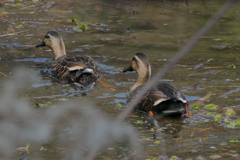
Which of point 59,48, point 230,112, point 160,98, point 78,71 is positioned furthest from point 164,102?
point 59,48

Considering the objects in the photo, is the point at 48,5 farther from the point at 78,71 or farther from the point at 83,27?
the point at 78,71

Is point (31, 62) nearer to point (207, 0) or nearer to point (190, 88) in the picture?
point (190, 88)

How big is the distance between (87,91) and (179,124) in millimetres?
2433

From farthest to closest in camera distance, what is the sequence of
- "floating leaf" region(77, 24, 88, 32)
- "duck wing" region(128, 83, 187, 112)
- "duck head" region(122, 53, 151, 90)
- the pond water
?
"floating leaf" region(77, 24, 88, 32), "duck head" region(122, 53, 151, 90), "duck wing" region(128, 83, 187, 112), the pond water

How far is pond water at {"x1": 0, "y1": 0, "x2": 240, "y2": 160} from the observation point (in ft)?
19.9

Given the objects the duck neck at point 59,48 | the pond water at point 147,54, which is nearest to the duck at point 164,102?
the pond water at point 147,54

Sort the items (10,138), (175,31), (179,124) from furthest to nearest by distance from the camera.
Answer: (175,31), (179,124), (10,138)

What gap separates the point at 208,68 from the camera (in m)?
10.1

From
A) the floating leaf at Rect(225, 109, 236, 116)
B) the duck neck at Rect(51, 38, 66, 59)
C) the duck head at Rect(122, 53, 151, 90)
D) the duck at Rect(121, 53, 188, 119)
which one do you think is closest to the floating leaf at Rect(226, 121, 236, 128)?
the floating leaf at Rect(225, 109, 236, 116)

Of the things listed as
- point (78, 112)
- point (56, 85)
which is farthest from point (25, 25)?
point (78, 112)

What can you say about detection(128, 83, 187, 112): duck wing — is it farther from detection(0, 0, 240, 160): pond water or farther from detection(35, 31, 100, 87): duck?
detection(35, 31, 100, 87): duck

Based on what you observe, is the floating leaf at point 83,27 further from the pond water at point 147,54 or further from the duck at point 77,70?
the duck at point 77,70

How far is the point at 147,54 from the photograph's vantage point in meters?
11.4

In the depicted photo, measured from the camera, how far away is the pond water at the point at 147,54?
6.06 metres
